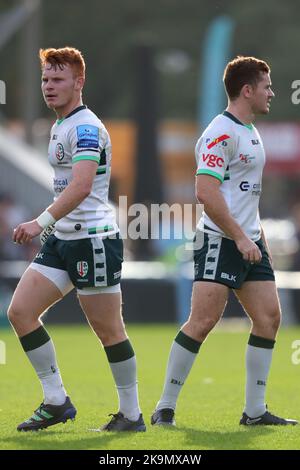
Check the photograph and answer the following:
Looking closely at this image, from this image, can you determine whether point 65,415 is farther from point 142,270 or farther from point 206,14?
point 206,14

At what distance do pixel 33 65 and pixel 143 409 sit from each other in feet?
71.2

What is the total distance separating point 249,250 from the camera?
7.91 metres

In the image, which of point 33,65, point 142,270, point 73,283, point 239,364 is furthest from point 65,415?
point 33,65

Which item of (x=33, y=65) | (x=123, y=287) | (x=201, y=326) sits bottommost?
(x=123, y=287)

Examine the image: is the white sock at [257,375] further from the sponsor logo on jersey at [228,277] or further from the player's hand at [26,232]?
the player's hand at [26,232]

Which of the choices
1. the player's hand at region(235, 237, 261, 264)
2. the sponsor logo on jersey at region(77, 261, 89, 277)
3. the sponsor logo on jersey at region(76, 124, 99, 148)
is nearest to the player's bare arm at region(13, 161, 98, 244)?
the sponsor logo on jersey at region(76, 124, 99, 148)

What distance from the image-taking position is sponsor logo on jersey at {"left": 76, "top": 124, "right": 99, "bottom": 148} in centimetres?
759

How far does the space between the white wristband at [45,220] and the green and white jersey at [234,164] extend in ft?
3.53

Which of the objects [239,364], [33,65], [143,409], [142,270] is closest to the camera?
[143,409]

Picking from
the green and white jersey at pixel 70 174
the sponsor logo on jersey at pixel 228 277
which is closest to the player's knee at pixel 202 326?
the sponsor logo on jersey at pixel 228 277

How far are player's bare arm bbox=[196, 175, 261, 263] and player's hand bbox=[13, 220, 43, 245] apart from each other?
45.2 inches

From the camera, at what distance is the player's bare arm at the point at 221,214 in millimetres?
7945

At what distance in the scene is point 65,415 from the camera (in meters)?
7.96

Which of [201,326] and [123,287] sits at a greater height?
[201,326]
